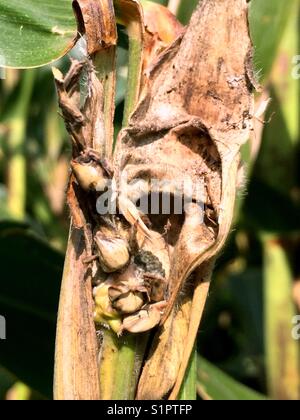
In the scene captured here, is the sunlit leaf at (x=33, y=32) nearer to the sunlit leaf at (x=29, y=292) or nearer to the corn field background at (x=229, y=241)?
the corn field background at (x=229, y=241)

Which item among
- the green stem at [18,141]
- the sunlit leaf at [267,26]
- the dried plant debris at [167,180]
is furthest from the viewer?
the green stem at [18,141]

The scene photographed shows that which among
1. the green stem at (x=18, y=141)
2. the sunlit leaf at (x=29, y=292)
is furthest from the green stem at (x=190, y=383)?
the green stem at (x=18, y=141)

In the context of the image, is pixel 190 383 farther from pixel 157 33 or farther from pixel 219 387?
pixel 219 387

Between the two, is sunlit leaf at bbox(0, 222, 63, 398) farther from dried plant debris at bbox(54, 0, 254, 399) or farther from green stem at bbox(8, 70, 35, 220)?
green stem at bbox(8, 70, 35, 220)

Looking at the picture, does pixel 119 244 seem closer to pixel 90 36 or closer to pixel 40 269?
pixel 90 36

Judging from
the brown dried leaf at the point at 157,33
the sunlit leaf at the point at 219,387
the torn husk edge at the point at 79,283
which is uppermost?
the brown dried leaf at the point at 157,33

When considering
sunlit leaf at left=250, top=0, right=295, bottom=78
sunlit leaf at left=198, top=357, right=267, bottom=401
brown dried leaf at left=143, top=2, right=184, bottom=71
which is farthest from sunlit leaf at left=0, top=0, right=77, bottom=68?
sunlit leaf at left=198, top=357, right=267, bottom=401
